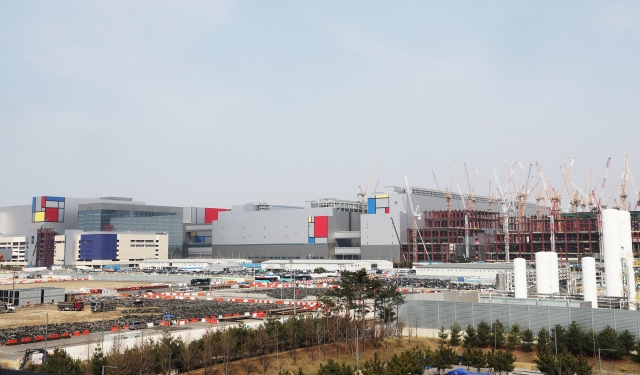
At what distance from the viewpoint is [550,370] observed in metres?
41.5

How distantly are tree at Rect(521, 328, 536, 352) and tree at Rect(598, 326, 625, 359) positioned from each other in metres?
6.03

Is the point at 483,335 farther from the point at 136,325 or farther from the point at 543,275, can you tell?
the point at 136,325

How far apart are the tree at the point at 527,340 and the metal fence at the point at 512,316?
2405mm

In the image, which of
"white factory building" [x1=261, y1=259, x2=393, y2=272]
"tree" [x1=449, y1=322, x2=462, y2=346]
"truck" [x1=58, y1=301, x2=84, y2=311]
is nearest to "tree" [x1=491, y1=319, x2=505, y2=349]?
"tree" [x1=449, y1=322, x2=462, y2=346]

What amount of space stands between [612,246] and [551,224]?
397ft

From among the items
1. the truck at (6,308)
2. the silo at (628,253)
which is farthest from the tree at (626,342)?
the truck at (6,308)

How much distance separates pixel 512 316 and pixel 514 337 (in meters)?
4.37

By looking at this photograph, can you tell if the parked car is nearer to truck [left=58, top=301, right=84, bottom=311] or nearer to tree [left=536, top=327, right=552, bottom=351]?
truck [left=58, top=301, right=84, bottom=311]

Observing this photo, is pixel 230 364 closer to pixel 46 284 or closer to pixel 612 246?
pixel 612 246

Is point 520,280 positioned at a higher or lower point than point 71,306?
higher

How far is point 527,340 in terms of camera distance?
5512 cm

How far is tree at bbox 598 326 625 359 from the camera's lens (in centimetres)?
4925

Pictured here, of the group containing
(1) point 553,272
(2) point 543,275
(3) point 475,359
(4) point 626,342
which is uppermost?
(1) point 553,272

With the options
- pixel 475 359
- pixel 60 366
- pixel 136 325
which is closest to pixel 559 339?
pixel 475 359
